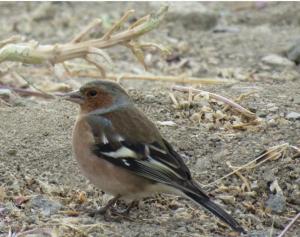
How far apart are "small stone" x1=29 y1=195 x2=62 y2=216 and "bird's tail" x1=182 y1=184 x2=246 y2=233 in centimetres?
77

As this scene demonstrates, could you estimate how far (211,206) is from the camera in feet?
16.1

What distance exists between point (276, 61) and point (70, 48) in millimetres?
2520

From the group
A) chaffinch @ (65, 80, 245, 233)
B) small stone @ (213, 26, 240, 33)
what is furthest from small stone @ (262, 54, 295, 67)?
chaffinch @ (65, 80, 245, 233)

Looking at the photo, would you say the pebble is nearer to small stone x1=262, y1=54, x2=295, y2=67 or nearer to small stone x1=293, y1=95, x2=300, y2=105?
small stone x1=262, y1=54, x2=295, y2=67

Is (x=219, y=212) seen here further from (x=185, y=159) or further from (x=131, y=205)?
(x=185, y=159)

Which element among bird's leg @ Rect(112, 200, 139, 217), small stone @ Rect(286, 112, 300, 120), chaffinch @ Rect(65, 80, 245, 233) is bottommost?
bird's leg @ Rect(112, 200, 139, 217)

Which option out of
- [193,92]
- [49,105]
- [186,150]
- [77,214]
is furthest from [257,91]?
[77,214]

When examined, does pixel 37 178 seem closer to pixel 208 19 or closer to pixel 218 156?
pixel 218 156

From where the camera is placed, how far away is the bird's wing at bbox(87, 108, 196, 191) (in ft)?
16.8

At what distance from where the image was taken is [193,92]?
6.68m

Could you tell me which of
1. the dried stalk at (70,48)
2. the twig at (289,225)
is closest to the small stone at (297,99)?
the dried stalk at (70,48)

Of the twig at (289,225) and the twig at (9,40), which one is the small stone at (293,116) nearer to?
the twig at (289,225)

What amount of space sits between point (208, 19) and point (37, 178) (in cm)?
451

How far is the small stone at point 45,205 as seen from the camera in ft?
16.9
